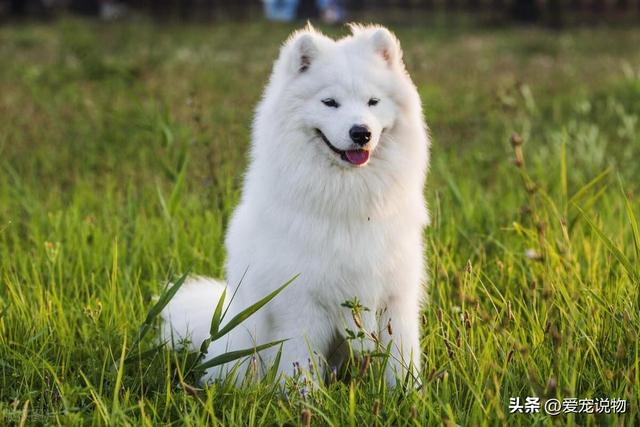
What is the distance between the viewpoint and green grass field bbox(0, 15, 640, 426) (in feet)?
7.20

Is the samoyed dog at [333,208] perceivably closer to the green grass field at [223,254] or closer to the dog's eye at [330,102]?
the dog's eye at [330,102]

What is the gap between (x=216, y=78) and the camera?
31.4ft

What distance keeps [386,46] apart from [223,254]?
1.35m

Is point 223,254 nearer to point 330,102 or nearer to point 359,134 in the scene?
point 330,102

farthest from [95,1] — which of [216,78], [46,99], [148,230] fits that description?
[148,230]

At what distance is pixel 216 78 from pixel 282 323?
7.41 metres

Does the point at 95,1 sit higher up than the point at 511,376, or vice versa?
the point at 95,1

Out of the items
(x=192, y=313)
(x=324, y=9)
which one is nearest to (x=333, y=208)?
(x=192, y=313)

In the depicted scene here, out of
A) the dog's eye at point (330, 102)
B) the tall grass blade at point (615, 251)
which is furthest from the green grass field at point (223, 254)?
the dog's eye at point (330, 102)

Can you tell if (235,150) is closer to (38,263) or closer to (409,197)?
(38,263)

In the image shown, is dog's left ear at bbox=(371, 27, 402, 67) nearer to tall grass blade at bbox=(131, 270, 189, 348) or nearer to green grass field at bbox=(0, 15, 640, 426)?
green grass field at bbox=(0, 15, 640, 426)

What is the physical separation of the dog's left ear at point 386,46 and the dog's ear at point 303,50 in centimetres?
19

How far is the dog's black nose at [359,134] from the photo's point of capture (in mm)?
2486

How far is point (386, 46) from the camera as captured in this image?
274 cm
